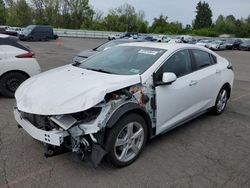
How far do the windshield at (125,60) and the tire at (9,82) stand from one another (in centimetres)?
283

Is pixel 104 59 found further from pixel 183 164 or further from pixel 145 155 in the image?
pixel 183 164

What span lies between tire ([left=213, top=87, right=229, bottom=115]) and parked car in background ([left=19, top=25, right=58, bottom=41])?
3204 centimetres

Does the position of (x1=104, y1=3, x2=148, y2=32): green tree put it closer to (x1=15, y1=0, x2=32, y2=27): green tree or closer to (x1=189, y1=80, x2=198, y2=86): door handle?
(x1=15, y1=0, x2=32, y2=27): green tree

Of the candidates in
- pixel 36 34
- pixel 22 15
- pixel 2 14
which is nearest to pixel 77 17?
pixel 22 15

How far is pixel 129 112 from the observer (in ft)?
12.6

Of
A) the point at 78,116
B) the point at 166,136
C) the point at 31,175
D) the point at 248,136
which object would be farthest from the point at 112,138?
the point at 248,136

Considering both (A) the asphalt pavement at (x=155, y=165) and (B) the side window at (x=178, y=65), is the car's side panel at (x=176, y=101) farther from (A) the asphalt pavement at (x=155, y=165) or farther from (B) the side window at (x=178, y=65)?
(A) the asphalt pavement at (x=155, y=165)

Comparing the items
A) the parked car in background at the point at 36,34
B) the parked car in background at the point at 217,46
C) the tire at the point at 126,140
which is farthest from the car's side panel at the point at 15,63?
the parked car in background at the point at 217,46

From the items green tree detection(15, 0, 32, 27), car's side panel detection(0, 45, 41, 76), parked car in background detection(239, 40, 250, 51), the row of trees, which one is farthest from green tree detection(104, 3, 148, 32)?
car's side panel detection(0, 45, 41, 76)

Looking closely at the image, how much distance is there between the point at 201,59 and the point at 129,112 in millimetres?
2308

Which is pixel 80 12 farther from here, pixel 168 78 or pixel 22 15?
pixel 168 78

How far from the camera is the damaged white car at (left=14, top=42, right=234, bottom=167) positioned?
352 cm

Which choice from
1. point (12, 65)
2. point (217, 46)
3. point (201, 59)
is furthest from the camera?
point (217, 46)

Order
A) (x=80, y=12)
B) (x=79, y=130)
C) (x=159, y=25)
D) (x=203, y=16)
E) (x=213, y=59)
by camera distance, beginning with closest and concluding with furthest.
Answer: (x=79, y=130), (x=213, y=59), (x=80, y=12), (x=159, y=25), (x=203, y=16)
